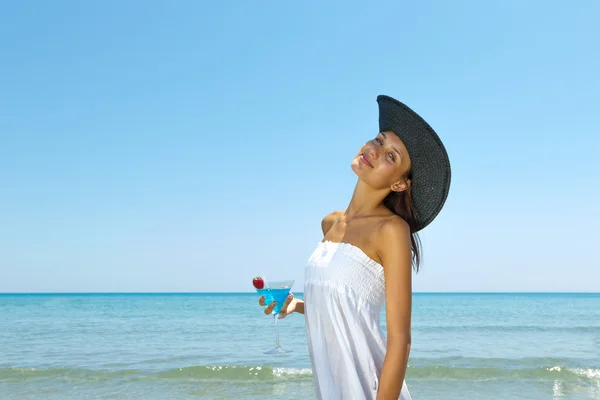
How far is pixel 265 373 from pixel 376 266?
8.89m

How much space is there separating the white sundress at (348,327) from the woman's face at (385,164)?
300 mm

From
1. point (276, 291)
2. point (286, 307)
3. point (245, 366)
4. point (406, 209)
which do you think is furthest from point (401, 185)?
point (245, 366)

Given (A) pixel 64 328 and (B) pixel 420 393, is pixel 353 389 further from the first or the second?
(A) pixel 64 328

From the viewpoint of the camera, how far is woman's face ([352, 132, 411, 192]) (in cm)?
253

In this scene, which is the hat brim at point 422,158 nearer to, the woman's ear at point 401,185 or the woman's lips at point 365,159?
the woman's ear at point 401,185

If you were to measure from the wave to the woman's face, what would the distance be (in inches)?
324

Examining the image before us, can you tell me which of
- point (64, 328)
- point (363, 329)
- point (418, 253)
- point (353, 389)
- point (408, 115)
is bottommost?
point (64, 328)

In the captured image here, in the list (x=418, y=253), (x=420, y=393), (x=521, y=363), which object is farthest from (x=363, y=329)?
(x=521, y=363)

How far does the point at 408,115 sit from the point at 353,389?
105 centimetres

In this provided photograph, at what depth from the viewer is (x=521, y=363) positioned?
12.4 meters

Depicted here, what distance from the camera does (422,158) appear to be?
251 cm

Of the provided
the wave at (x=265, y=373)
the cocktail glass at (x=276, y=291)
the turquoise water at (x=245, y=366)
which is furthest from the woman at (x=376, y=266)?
the wave at (x=265, y=373)

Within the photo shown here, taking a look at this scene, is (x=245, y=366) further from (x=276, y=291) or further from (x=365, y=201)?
(x=365, y=201)

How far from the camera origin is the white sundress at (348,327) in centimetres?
240
